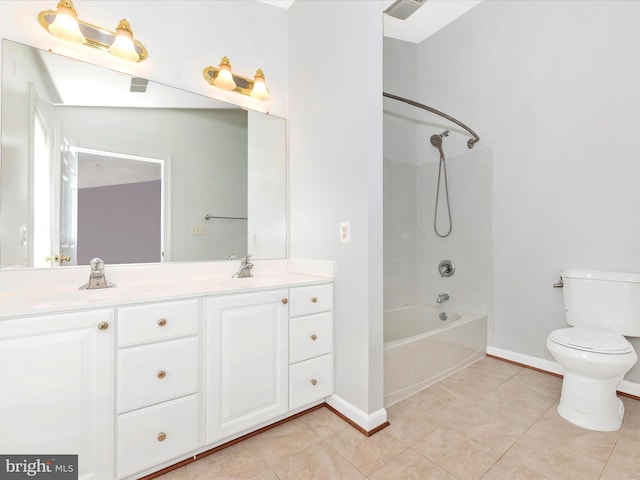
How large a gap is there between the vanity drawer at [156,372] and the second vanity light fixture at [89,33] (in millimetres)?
1494

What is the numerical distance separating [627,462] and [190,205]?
2.50 metres

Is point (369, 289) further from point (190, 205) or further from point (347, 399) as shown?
point (190, 205)

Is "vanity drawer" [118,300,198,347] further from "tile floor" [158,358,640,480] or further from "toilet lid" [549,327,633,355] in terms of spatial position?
"toilet lid" [549,327,633,355]

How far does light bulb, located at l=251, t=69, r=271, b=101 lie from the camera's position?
2.00 metres

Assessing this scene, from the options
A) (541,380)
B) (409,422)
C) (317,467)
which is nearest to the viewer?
(317,467)

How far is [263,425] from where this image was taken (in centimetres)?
157

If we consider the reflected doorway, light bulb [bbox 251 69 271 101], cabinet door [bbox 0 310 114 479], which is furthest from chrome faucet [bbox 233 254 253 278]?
light bulb [bbox 251 69 271 101]

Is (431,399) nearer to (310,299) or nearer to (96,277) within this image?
(310,299)

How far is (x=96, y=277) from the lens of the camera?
1.43 metres

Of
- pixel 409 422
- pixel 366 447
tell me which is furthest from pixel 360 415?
pixel 409 422

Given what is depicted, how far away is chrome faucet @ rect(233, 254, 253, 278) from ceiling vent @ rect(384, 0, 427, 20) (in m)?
1.83

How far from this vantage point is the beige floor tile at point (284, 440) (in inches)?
55.5

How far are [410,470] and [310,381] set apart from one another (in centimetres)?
63

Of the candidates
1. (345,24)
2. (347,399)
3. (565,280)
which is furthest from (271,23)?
(565,280)
